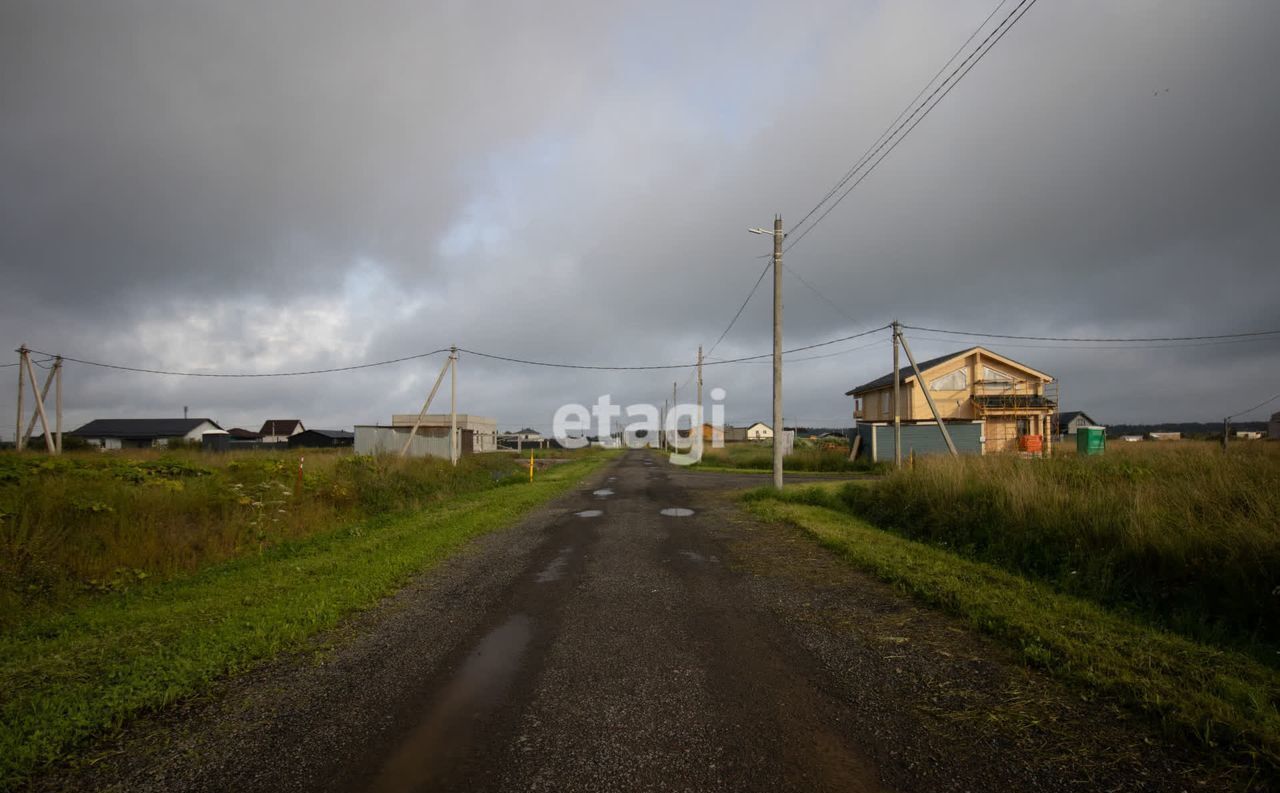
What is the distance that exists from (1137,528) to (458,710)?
7.23 m

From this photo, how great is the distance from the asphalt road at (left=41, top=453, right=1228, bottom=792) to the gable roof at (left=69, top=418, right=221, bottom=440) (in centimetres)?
6442

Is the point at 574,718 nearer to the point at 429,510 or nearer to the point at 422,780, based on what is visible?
the point at 422,780

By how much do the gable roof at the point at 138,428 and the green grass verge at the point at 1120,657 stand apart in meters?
67.4

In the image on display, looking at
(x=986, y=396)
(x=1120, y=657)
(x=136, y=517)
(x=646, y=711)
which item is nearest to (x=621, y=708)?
(x=646, y=711)

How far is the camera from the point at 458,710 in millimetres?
3584

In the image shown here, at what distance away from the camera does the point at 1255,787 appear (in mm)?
2656

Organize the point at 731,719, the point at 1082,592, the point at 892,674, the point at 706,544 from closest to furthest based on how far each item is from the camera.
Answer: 1. the point at 731,719
2. the point at 892,674
3. the point at 1082,592
4. the point at 706,544

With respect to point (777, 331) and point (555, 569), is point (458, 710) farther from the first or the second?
point (777, 331)

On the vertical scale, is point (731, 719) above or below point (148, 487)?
below

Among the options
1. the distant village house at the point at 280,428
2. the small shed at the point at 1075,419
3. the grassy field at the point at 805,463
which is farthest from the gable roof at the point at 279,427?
the small shed at the point at 1075,419

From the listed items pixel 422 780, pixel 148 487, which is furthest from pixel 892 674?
pixel 148 487

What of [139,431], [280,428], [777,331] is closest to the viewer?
[777,331]

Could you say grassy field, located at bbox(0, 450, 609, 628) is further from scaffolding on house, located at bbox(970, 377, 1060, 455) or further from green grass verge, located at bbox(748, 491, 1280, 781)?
scaffolding on house, located at bbox(970, 377, 1060, 455)

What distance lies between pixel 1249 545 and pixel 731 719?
5418 mm
